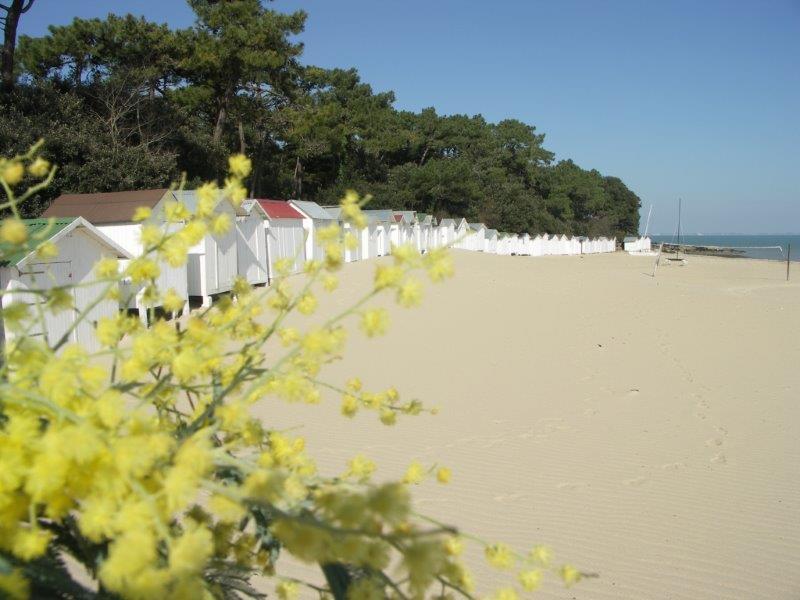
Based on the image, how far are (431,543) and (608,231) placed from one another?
102 metres

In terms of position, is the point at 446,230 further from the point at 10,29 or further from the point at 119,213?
the point at 119,213

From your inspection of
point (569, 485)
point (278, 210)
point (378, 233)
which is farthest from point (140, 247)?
point (378, 233)

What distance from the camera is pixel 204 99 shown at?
2995 cm

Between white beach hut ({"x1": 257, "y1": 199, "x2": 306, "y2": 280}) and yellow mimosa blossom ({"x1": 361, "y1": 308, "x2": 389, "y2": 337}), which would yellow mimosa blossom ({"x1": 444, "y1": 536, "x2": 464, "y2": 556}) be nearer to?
yellow mimosa blossom ({"x1": 361, "y1": 308, "x2": 389, "y2": 337})

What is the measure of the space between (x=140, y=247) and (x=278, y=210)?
15260mm

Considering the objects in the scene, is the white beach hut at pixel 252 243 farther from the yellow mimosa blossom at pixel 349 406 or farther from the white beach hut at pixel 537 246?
the white beach hut at pixel 537 246

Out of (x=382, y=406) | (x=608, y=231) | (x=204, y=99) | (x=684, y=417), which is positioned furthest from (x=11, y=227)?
(x=608, y=231)

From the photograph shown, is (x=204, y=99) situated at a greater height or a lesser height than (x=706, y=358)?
greater

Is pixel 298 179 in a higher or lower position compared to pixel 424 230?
higher

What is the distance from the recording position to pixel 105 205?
1365cm

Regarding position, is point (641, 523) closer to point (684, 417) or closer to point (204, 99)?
point (684, 417)

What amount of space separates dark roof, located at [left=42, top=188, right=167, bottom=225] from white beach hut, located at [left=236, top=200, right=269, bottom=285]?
3.84m

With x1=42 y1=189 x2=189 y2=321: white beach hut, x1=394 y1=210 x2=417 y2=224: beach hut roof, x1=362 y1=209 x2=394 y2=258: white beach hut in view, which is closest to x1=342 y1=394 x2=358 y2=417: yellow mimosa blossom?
x1=42 y1=189 x2=189 y2=321: white beach hut

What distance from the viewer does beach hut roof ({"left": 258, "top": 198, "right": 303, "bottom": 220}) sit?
20.7 meters
